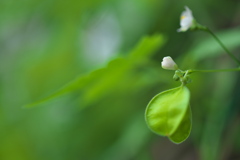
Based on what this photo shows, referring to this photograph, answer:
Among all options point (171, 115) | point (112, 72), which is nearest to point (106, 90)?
point (112, 72)

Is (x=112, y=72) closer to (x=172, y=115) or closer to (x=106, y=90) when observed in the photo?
(x=106, y=90)

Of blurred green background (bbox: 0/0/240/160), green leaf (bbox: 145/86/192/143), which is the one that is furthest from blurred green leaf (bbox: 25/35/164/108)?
green leaf (bbox: 145/86/192/143)

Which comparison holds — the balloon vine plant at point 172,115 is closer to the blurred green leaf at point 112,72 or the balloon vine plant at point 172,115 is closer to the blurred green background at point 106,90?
the blurred green leaf at point 112,72

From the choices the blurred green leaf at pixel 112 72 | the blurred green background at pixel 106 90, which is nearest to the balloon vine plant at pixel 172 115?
the blurred green leaf at pixel 112 72

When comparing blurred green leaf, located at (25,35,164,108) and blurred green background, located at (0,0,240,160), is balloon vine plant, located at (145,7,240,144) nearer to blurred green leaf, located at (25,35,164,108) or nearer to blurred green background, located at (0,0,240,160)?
blurred green leaf, located at (25,35,164,108)

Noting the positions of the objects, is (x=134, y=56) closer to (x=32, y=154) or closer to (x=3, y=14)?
(x=3, y=14)

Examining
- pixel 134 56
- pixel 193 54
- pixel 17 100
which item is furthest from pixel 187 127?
pixel 17 100
